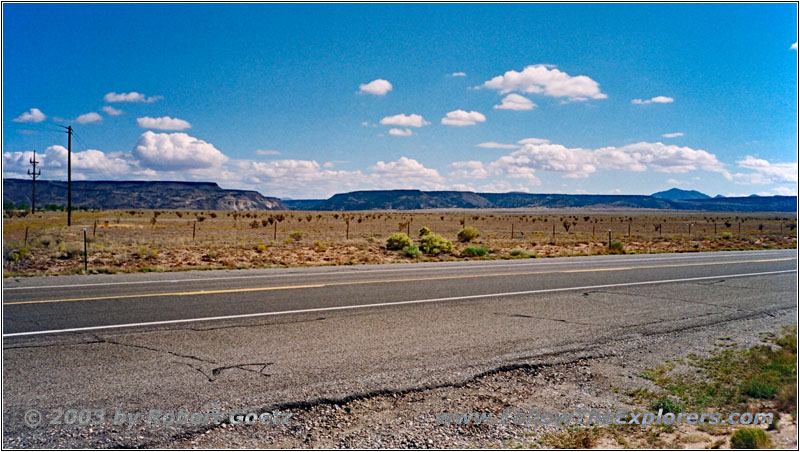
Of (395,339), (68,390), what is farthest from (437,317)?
(68,390)

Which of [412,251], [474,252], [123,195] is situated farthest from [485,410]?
[123,195]

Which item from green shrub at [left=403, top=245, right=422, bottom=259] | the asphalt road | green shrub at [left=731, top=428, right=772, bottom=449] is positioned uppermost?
green shrub at [left=731, top=428, right=772, bottom=449]

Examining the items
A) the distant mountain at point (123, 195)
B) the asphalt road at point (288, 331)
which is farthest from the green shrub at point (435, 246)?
the distant mountain at point (123, 195)

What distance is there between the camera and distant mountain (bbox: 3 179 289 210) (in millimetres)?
164625

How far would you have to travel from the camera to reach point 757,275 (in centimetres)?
1617

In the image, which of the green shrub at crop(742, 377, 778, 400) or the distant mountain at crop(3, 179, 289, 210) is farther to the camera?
the distant mountain at crop(3, 179, 289, 210)

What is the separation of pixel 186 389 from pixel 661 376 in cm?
518

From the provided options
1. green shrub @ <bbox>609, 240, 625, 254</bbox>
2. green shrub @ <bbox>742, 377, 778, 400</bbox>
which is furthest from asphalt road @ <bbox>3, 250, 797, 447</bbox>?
green shrub @ <bbox>609, 240, 625, 254</bbox>

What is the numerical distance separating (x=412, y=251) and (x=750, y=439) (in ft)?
66.7

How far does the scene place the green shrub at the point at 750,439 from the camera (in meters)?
4.36

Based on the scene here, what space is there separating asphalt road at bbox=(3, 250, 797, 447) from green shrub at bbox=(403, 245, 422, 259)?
8.96 metres

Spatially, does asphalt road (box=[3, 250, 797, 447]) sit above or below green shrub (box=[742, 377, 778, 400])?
below

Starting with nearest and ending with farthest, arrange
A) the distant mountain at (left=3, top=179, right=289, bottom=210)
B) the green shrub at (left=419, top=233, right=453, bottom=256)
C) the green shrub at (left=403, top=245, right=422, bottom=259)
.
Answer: the green shrub at (left=403, top=245, right=422, bottom=259)
the green shrub at (left=419, top=233, right=453, bottom=256)
the distant mountain at (left=3, top=179, right=289, bottom=210)

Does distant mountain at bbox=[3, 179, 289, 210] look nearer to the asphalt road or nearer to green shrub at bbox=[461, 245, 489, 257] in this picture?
green shrub at bbox=[461, 245, 489, 257]
